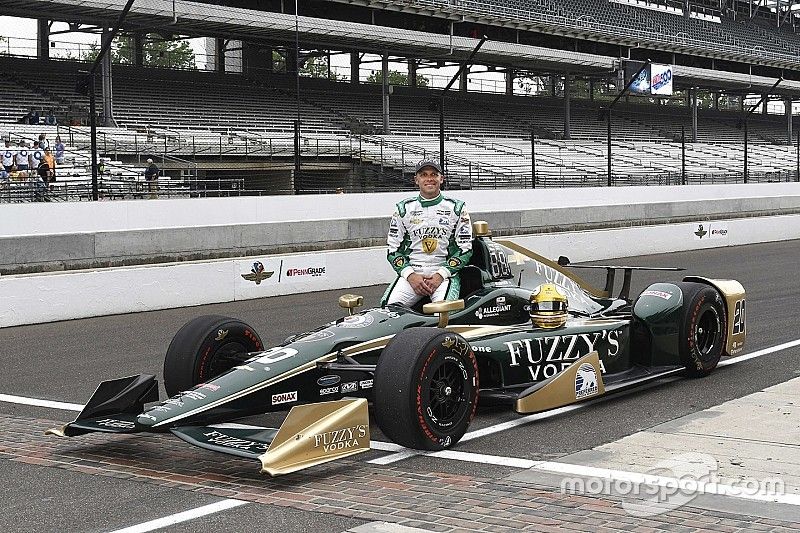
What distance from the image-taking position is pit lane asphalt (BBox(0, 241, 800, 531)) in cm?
627

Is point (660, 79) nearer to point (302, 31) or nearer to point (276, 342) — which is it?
point (302, 31)

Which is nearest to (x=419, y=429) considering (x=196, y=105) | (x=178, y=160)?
(x=178, y=160)

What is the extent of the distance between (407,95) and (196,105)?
15.2m

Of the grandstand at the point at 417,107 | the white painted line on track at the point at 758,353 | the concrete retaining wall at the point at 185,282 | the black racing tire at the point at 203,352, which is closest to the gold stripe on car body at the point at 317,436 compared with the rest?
the black racing tire at the point at 203,352

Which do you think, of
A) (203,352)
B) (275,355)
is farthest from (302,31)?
(275,355)

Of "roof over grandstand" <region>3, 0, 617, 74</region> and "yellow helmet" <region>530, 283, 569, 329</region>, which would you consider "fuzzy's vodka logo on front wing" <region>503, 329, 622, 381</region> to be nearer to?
"yellow helmet" <region>530, 283, 569, 329</region>

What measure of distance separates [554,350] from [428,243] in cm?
131

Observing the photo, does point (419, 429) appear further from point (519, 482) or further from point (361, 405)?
point (519, 482)

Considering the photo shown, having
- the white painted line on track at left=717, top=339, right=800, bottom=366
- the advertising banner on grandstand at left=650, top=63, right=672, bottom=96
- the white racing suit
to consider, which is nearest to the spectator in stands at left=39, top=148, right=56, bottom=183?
the white racing suit

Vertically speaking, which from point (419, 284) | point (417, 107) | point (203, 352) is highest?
point (417, 107)

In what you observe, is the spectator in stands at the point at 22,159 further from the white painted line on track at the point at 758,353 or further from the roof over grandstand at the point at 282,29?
the white painted line on track at the point at 758,353

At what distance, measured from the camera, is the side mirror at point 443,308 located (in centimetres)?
799

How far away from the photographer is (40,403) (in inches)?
363

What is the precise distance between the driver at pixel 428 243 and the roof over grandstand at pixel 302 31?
2050 cm
